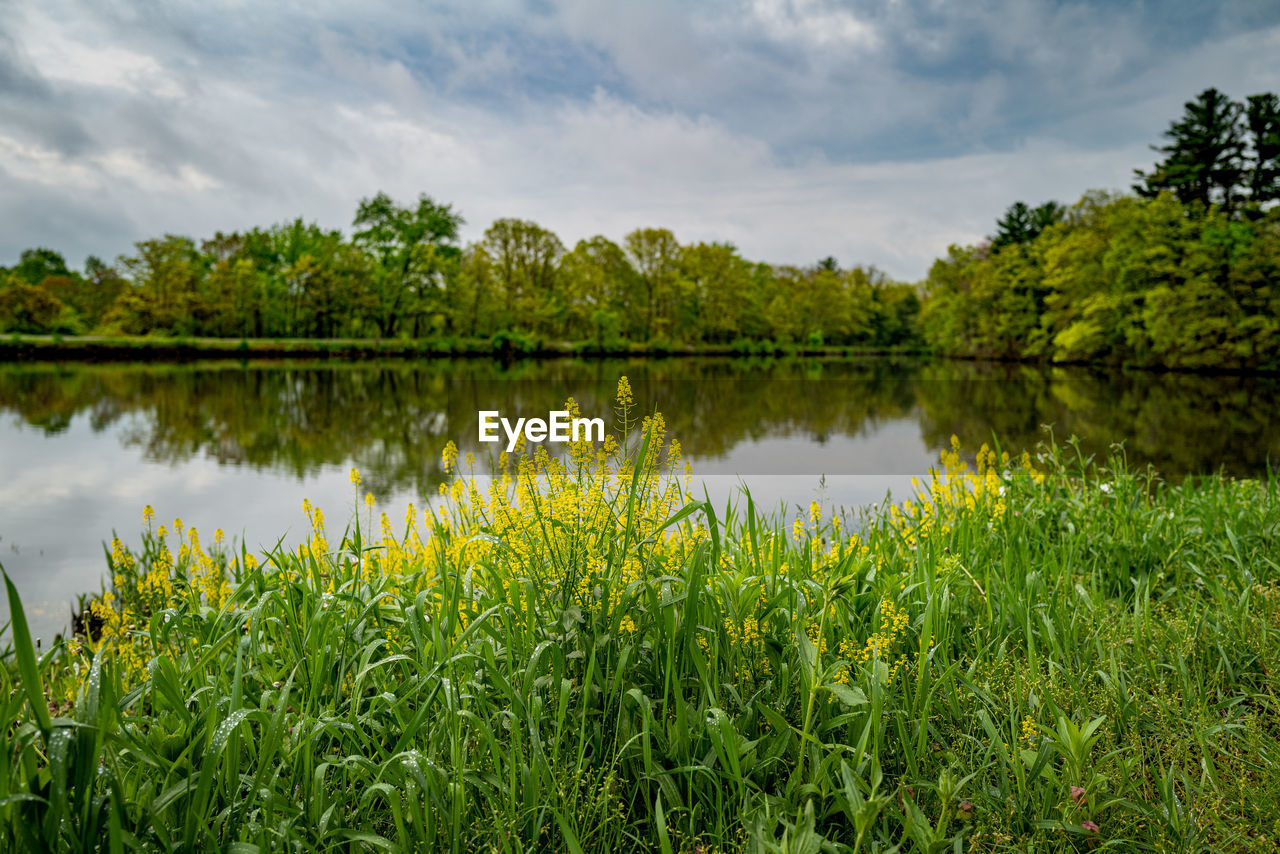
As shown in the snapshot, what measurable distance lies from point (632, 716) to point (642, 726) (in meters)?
0.05

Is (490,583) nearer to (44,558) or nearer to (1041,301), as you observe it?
(44,558)

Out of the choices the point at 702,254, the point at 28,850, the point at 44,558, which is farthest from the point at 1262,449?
the point at 702,254

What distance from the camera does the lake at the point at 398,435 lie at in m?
8.92

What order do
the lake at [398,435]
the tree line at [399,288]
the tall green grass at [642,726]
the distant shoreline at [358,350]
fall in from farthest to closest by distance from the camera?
the tree line at [399,288]
the distant shoreline at [358,350]
the lake at [398,435]
the tall green grass at [642,726]

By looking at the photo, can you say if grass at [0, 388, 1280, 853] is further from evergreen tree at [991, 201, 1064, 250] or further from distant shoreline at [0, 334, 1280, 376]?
evergreen tree at [991, 201, 1064, 250]

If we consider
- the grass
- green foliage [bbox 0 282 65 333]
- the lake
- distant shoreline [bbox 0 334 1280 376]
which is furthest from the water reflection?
green foliage [bbox 0 282 65 333]

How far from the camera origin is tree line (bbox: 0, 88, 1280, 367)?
29.7m

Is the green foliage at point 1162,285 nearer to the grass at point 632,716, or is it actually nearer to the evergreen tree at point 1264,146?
the evergreen tree at point 1264,146

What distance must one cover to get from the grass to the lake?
200 centimetres

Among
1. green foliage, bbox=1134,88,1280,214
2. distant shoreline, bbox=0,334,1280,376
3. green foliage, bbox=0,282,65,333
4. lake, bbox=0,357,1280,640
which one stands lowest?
lake, bbox=0,357,1280,640

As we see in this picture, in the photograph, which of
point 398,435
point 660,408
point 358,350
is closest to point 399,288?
point 358,350

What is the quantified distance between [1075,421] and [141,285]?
50477 millimetres

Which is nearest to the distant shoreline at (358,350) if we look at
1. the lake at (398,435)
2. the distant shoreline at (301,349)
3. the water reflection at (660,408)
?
the distant shoreline at (301,349)

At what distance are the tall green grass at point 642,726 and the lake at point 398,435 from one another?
82.1 inches
